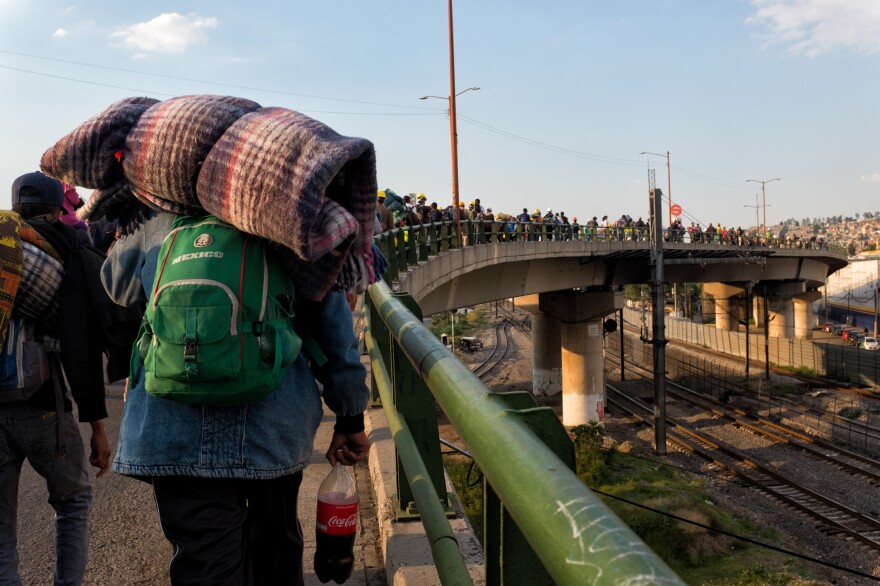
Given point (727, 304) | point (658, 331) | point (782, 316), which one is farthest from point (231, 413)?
point (782, 316)

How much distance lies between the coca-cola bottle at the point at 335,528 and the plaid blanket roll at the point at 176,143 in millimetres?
1114

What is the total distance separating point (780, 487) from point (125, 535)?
23939 mm

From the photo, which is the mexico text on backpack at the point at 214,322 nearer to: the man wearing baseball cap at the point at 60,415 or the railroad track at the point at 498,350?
the man wearing baseball cap at the point at 60,415

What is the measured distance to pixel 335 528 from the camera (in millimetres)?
2660

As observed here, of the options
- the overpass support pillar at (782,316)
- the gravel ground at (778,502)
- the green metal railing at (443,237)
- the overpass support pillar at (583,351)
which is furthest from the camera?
the overpass support pillar at (782,316)

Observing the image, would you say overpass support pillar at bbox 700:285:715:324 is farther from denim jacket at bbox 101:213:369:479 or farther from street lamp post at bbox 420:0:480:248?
denim jacket at bbox 101:213:369:479

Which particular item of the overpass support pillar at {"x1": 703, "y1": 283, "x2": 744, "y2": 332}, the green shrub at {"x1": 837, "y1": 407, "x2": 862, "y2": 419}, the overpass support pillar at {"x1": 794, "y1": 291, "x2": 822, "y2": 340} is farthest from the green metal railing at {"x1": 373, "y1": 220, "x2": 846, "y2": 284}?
the overpass support pillar at {"x1": 794, "y1": 291, "x2": 822, "y2": 340}

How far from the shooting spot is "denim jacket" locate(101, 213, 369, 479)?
206 centimetres

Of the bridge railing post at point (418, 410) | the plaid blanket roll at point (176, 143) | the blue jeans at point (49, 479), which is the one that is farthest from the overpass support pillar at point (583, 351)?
the plaid blanket roll at point (176, 143)

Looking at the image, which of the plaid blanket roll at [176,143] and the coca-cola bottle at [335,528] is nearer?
the plaid blanket roll at [176,143]

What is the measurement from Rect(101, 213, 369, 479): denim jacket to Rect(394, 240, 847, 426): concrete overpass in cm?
849

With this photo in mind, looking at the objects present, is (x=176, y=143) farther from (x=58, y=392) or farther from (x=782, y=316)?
(x=782, y=316)

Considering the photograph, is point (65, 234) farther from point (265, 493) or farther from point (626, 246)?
point (626, 246)

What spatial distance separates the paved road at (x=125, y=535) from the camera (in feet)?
12.2
